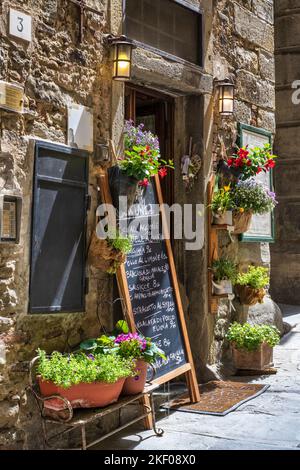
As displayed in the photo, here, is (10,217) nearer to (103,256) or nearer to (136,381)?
(103,256)

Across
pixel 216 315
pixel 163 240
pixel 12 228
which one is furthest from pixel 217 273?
pixel 12 228

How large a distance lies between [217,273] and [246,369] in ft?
3.39

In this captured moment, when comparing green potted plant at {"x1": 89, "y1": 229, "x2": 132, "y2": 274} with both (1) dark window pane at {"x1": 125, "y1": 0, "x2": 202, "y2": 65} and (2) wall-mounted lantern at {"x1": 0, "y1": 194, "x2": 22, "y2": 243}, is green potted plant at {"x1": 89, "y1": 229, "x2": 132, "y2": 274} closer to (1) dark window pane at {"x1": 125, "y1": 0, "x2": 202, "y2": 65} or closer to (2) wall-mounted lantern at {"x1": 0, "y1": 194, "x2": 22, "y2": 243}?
(2) wall-mounted lantern at {"x1": 0, "y1": 194, "x2": 22, "y2": 243}

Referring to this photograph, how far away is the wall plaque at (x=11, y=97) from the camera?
3.73 m

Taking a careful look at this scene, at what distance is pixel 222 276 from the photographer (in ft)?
19.3

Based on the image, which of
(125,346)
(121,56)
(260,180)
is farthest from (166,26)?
(125,346)

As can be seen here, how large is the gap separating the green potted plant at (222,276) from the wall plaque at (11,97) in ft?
8.91

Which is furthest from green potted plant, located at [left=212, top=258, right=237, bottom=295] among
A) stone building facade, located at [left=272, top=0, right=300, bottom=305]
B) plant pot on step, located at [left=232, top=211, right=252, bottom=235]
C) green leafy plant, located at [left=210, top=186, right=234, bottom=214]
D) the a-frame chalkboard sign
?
stone building facade, located at [left=272, top=0, right=300, bottom=305]

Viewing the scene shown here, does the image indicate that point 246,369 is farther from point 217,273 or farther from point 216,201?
point 216,201

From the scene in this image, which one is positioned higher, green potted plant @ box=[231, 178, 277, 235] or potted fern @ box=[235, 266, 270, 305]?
green potted plant @ box=[231, 178, 277, 235]

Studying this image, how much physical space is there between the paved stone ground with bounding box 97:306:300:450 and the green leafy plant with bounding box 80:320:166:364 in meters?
0.58

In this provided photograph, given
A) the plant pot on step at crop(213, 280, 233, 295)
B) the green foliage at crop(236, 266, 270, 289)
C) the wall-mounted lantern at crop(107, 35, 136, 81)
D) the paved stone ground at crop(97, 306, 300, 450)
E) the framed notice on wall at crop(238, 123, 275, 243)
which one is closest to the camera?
the paved stone ground at crop(97, 306, 300, 450)

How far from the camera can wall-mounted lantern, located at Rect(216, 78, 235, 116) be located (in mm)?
5996

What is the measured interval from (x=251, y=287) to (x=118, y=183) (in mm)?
2373
